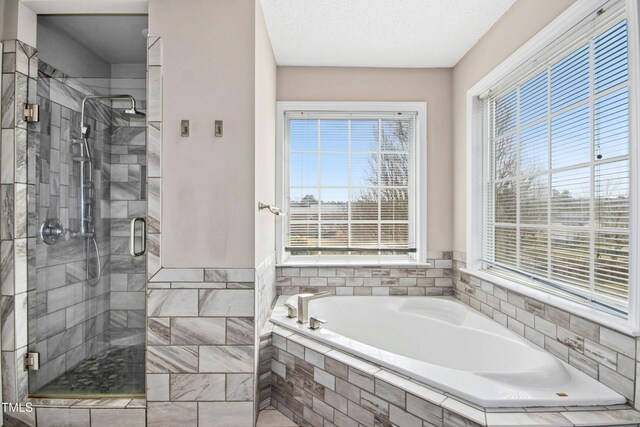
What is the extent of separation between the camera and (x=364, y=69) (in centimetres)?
282

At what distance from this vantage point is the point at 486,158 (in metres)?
2.45

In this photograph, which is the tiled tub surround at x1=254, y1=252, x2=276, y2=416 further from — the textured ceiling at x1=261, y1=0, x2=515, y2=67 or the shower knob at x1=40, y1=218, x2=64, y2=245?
the textured ceiling at x1=261, y1=0, x2=515, y2=67

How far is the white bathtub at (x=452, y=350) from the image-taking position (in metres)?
1.33

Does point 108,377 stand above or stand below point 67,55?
below

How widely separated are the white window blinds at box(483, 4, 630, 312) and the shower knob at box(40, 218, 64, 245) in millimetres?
2624

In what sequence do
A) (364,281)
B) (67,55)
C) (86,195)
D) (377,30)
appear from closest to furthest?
(86,195) < (67,55) < (377,30) < (364,281)

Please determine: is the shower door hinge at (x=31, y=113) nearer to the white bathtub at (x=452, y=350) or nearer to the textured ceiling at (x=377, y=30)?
the textured ceiling at (x=377, y=30)

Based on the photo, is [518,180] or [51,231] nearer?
[51,231]

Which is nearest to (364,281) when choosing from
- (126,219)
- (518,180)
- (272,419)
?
(272,419)

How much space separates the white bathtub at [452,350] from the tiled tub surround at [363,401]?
0.13 feet

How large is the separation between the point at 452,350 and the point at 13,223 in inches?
102

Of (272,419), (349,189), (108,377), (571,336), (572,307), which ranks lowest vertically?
(272,419)

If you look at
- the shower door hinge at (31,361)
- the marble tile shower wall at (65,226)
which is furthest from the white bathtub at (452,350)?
the shower door hinge at (31,361)

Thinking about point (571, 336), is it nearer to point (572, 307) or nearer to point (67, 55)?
point (572, 307)
